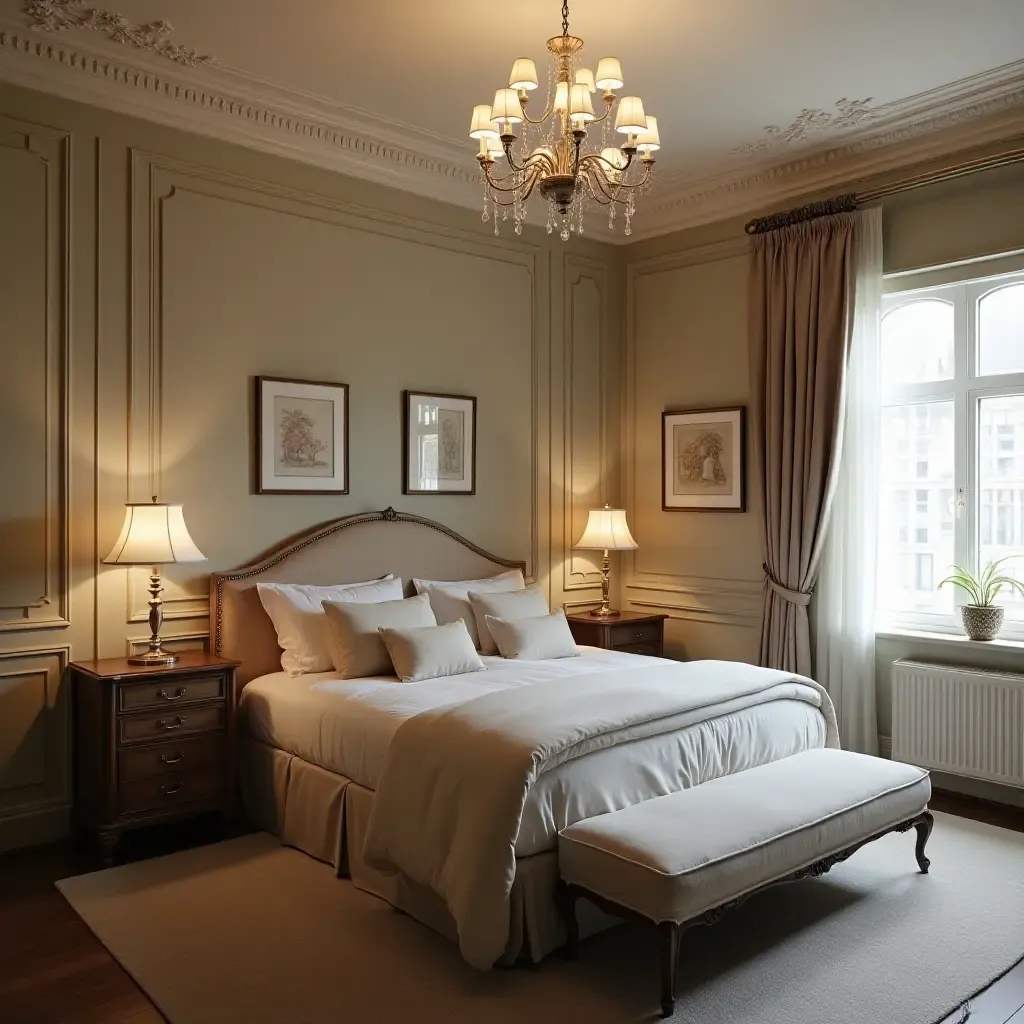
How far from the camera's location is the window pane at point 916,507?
4824mm

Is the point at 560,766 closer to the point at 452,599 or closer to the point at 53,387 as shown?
the point at 452,599

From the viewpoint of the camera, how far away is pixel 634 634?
217 inches

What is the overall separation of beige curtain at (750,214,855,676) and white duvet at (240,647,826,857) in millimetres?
1126

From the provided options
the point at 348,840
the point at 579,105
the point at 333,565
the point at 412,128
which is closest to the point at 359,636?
the point at 333,565

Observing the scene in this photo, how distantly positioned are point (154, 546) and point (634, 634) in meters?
2.79

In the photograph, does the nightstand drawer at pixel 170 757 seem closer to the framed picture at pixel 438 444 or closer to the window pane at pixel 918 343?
the framed picture at pixel 438 444

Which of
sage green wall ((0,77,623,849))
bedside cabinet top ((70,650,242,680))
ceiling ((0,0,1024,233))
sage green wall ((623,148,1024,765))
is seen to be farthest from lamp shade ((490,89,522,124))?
sage green wall ((623,148,1024,765))

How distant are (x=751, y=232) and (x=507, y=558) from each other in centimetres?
227

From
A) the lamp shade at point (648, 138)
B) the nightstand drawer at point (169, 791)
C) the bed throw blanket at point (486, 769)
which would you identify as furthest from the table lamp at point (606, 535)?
the lamp shade at point (648, 138)

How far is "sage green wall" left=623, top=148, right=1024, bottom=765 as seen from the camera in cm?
540

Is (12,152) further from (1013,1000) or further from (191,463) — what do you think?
(1013,1000)

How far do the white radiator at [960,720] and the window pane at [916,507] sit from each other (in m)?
0.45

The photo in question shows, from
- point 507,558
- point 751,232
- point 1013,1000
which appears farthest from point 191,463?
point 1013,1000

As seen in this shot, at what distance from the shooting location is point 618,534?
551 centimetres
